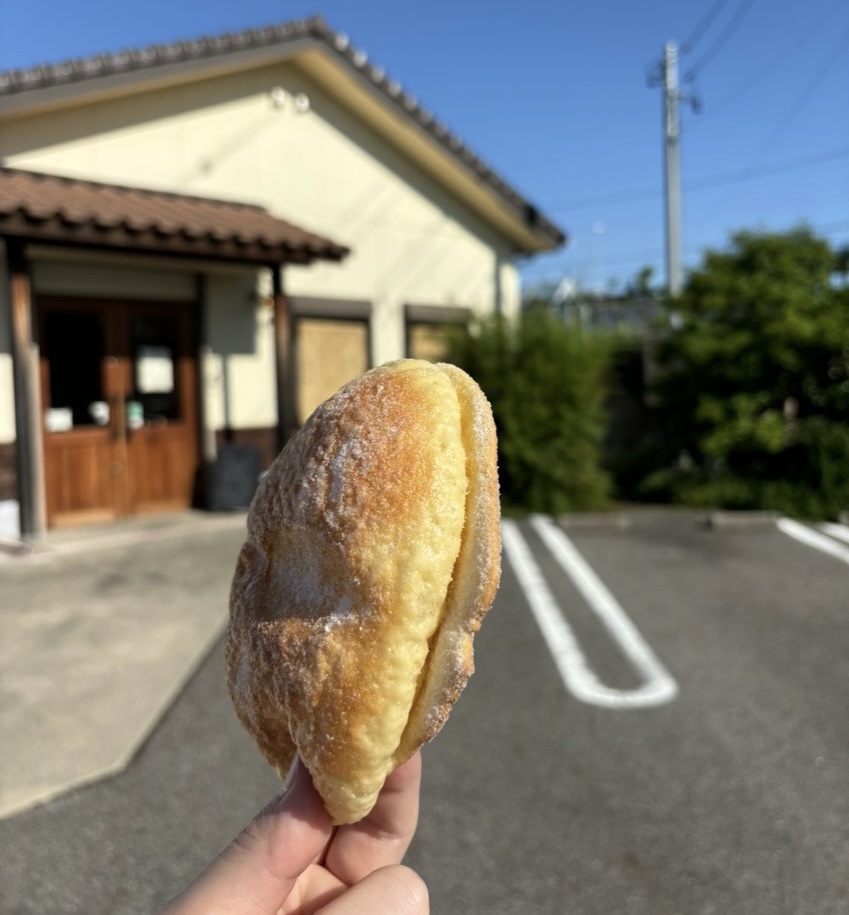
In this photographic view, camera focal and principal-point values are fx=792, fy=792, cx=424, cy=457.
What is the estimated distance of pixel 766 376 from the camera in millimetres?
11852

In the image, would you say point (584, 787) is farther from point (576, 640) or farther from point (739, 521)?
point (739, 521)

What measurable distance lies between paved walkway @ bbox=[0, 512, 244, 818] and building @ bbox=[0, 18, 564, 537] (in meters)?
1.40

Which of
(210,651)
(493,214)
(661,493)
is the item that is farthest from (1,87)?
(661,493)

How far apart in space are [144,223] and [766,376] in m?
8.89

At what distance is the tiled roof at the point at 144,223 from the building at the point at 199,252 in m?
0.03

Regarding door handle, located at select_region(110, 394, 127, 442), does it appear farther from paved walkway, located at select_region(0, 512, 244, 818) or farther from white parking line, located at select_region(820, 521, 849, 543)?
white parking line, located at select_region(820, 521, 849, 543)

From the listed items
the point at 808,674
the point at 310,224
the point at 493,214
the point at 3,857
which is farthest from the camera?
the point at 493,214

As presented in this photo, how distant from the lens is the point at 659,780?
145 inches

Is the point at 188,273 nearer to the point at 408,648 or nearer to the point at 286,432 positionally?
the point at 286,432

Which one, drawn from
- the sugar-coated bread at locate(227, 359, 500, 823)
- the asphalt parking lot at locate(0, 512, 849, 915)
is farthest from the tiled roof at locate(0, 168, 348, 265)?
the sugar-coated bread at locate(227, 359, 500, 823)

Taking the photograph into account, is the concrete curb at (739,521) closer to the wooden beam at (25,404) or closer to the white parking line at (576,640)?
the white parking line at (576,640)

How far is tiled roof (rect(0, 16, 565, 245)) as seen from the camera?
9.04 m

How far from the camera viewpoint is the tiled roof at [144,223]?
8.03 metres

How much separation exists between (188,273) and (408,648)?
10.4 meters
